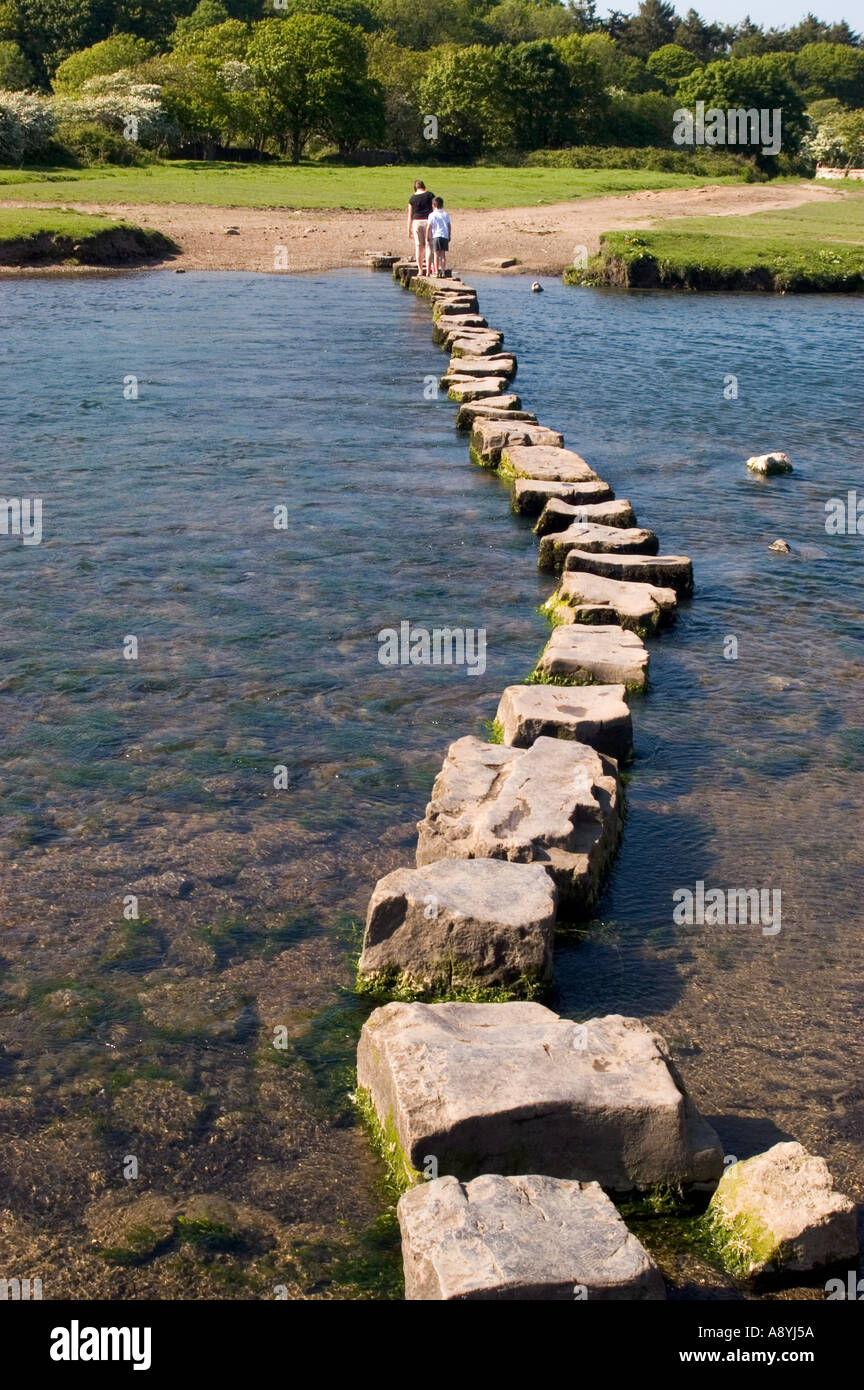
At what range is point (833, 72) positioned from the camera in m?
135

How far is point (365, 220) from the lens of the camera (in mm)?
39000

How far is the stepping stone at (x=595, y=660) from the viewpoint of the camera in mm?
9117

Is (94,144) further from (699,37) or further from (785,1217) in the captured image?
(699,37)

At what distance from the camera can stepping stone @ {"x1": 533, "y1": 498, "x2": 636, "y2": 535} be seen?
1230cm

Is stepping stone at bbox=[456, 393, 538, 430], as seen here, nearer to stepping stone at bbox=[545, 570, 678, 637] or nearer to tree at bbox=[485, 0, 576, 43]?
stepping stone at bbox=[545, 570, 678, 637]

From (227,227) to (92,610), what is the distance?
1080 inches

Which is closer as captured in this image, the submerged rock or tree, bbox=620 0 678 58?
the submerged rock

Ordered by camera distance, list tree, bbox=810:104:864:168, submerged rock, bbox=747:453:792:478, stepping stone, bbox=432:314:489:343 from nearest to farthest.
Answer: submerged rock, bbox=747:453:792:478 < stepping stone, bbox=432:314:489:343 < tree, bbox=810:104:864:168

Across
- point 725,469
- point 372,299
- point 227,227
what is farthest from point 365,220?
point 725,469

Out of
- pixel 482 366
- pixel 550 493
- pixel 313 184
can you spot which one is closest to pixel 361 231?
pixel 313 184

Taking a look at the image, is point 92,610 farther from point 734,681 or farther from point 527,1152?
point 527,1152

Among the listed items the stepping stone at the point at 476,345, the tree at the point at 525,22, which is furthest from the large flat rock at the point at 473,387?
the tree at the point at 525,22

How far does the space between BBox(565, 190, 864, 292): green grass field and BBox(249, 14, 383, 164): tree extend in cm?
3380

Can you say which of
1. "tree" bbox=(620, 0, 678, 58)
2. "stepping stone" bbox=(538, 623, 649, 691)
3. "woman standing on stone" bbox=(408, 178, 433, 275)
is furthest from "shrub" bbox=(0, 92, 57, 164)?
"tree" bbox=(620, 0, 678, 58)
